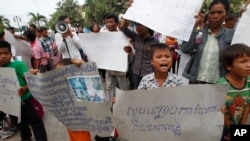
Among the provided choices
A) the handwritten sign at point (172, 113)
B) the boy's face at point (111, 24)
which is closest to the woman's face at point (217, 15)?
the handwritten sign at point (172, 113)

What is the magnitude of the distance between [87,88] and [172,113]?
724 mm

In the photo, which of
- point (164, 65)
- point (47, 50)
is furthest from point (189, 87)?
point (47, 50)

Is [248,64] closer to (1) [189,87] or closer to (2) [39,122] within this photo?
(1) [189,87]

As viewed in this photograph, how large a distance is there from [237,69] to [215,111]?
0.41 metres

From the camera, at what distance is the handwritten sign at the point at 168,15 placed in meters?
2.61

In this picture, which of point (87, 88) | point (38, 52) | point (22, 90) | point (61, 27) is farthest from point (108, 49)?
point (38, 52)

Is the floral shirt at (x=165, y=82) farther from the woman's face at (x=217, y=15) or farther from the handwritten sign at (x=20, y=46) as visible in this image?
the handwritten sign at (x=20, y=46)

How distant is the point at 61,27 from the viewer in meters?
3.57

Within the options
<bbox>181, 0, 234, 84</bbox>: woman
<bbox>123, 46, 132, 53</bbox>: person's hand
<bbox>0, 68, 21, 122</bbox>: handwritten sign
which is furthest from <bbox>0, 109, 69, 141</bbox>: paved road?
<bbox>181, 0, 234, 84</bbox>: woman

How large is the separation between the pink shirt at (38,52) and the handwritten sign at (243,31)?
4541 mm

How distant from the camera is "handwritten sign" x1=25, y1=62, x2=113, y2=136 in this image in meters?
2.28

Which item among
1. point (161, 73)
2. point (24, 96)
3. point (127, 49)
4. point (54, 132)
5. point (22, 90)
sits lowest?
point (54, 132)

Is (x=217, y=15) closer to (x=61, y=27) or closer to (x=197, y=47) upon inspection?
(x=197, y=47)

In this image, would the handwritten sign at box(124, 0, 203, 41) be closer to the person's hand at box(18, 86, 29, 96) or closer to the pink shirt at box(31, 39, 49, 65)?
the person's hand at box(18, 86, 29, 96)
